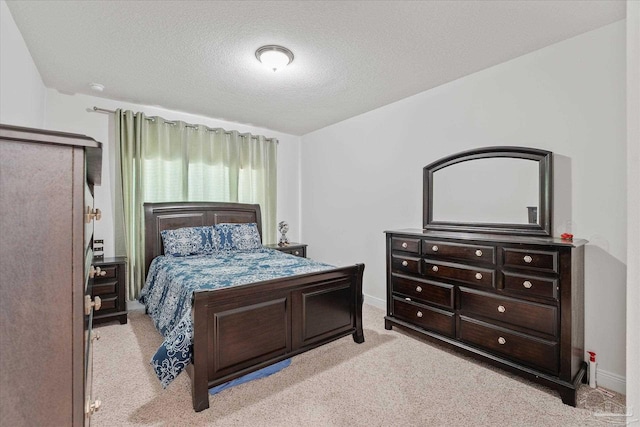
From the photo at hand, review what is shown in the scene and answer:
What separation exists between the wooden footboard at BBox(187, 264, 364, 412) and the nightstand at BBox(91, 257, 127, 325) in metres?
1.83

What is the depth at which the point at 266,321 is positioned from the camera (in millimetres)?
2197

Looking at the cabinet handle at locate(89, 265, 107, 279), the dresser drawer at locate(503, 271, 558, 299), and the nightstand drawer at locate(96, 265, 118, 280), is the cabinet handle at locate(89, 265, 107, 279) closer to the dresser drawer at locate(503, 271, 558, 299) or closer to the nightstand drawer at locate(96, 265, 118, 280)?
the nightstand drawer at locate(96, 265, 118, 280)

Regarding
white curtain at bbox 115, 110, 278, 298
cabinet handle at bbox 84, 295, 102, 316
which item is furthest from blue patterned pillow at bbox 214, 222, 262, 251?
cabinet handle at bbox 84, 295, 102, 316

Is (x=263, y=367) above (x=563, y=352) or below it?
below

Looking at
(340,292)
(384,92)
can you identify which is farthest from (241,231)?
(384,92)

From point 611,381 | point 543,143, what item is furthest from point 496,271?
point 543,143

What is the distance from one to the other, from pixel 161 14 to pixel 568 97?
3062 mm

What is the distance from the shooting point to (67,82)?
3080 millimetres

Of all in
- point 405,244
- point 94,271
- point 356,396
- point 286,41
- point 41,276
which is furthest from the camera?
point 405,244

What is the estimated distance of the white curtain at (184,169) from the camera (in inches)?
142

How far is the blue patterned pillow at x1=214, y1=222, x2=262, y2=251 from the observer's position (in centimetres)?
388

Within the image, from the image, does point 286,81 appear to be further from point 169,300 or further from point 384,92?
point 169,300

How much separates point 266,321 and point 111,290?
2116 mm

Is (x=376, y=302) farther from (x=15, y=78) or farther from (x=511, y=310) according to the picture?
(x=15, y=78)
